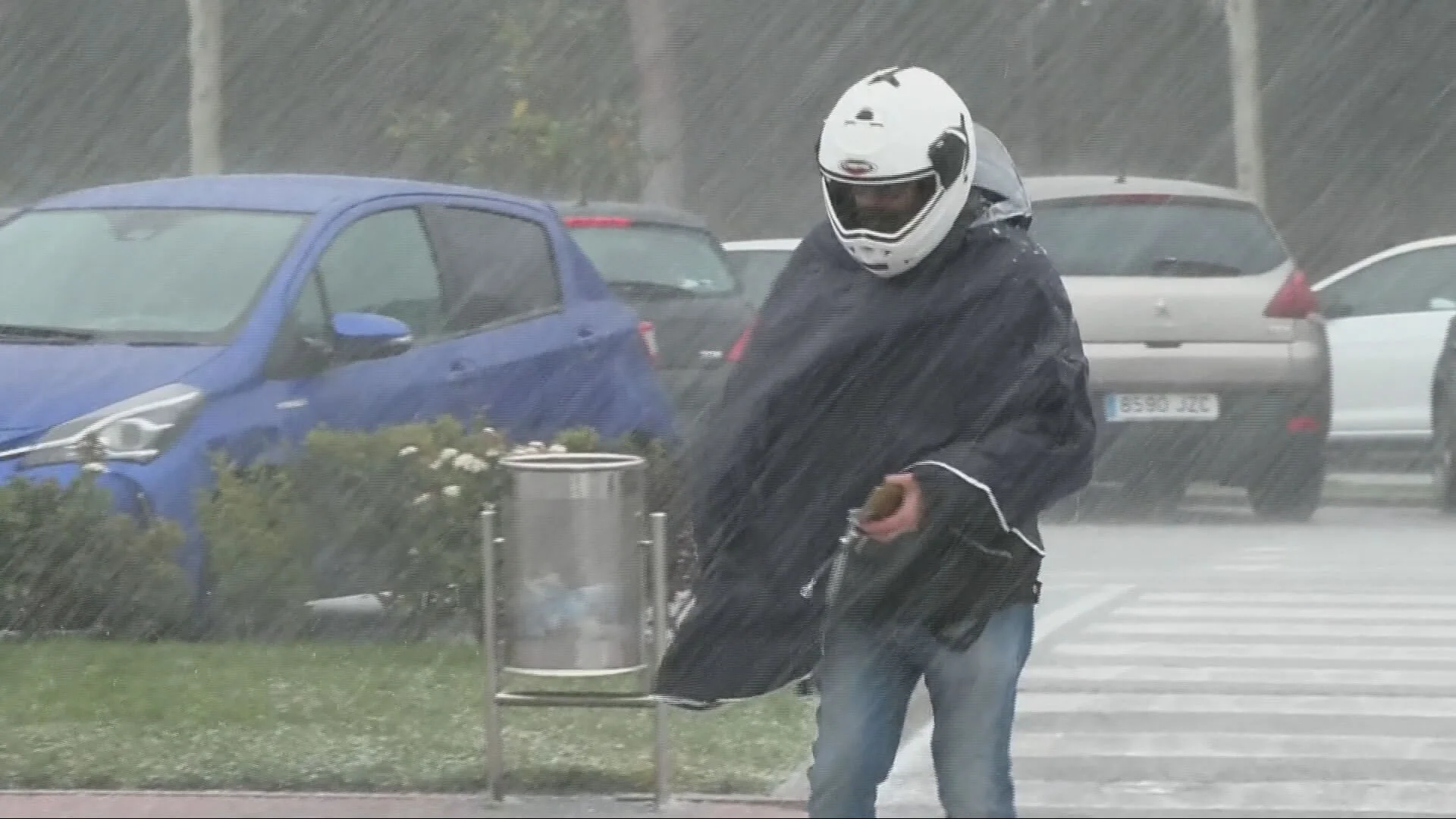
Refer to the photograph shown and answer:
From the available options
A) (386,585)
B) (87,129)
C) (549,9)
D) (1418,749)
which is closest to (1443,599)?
(1418,749)

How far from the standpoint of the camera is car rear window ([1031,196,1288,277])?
13531 mm

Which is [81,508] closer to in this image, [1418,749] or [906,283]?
[1418,749]

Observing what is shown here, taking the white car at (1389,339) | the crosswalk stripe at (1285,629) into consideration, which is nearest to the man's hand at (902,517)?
the crosswalk stripe at (1285,629)

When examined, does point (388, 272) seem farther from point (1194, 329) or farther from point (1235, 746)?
point (1194, 329)

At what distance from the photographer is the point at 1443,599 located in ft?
34.4

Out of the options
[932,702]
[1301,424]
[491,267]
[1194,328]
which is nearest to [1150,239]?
[1194,328]

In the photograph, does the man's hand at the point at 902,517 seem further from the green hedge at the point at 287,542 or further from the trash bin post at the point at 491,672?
the green hedge at the point at 287,542

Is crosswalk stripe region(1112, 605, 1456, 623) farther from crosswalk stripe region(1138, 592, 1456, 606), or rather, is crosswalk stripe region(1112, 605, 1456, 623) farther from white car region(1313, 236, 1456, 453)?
white car region(1313, 236, 1456, 453)

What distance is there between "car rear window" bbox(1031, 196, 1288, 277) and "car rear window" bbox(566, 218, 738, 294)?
160cm

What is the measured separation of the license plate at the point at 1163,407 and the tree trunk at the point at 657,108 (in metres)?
10.8

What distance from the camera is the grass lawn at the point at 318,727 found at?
6.62 meters

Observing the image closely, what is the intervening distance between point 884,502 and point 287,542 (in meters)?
4.63

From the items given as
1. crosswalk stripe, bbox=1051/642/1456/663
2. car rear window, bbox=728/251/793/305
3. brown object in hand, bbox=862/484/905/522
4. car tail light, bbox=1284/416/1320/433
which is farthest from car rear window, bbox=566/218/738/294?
brown object in hand, bbox=862/484/905/522

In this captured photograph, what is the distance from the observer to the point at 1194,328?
13.4m
